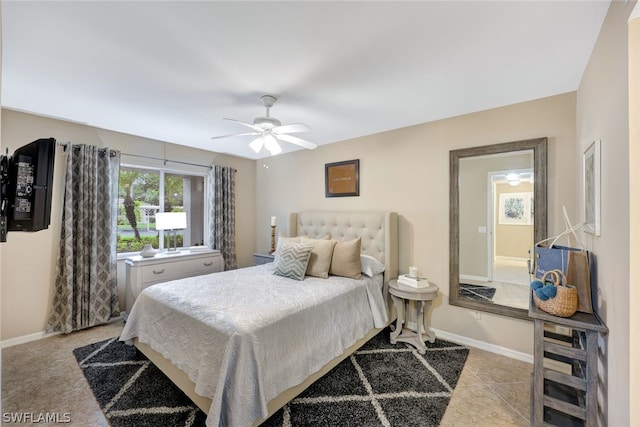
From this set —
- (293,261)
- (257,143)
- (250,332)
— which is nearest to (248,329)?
(250,332)

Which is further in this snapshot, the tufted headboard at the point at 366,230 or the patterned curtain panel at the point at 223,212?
the patterned curtain panel at the point at 223,212

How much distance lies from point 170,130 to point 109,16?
203cm

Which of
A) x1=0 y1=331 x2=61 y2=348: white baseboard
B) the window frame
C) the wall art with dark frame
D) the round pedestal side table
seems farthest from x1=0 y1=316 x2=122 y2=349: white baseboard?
the round pedestal side table

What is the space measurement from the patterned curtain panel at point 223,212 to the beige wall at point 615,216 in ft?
14.0

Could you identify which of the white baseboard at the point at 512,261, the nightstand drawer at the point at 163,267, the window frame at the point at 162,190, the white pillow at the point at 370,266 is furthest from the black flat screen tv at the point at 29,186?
the white baseboard at the point at 512,261

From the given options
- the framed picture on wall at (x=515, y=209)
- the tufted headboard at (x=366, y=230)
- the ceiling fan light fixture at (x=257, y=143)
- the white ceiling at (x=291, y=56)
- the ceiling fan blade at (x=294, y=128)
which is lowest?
the tufted headboard at (x=366, y=230)

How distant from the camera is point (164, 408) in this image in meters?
1.86

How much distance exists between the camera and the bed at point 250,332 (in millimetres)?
1555

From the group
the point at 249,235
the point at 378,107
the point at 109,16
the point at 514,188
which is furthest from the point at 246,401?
the point at 249,235

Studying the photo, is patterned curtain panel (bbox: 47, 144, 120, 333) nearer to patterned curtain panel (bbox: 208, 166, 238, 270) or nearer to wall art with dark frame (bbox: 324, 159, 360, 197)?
patterned curtain panel (bbox: 208, 166, 238, 270)

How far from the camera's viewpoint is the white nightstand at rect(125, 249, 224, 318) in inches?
125

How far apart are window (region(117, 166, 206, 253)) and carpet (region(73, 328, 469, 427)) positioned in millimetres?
1501

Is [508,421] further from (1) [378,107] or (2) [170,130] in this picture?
(2) [170,130]
